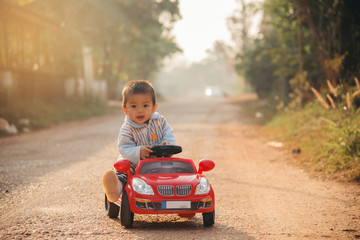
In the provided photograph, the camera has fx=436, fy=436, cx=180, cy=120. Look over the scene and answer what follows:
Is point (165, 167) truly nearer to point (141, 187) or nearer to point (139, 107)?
point (141, 187)

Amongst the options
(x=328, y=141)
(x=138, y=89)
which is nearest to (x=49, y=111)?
(x=328, y=141)

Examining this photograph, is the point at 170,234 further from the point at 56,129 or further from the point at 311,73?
the point at 311,73

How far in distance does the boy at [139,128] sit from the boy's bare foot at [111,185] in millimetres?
39

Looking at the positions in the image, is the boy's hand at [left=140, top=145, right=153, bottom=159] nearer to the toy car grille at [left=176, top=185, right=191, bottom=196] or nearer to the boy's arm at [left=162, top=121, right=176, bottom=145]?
the boy's arm at [left=162, top=121, right=176, bottom=145]

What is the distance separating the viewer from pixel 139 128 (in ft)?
16.9

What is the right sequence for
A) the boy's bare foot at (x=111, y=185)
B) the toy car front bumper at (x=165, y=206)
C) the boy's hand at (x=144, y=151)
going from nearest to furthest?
the toy car front bumper at (x=165, y=206), the boy's bare foot at (x=111, y=185), the boy's hand at (x=144, y=151)

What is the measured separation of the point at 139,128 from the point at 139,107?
29 cm

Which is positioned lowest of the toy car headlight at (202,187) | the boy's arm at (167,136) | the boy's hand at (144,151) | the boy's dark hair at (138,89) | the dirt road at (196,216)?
the dirt road at (196,216)

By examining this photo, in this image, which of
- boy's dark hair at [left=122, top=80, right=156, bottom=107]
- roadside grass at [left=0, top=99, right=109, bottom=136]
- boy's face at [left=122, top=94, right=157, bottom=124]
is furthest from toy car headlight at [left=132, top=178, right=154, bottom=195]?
roadside grass at [left=0, top=99, right=109, bottom=136]

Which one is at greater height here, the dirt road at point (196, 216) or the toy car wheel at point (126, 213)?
the toy car wheel at point (126, 213)

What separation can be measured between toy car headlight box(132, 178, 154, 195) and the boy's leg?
23 cm

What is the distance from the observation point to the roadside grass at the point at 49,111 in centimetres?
1664

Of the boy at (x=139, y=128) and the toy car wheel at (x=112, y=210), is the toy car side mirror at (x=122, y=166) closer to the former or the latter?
the boy at (x=139, y=128)

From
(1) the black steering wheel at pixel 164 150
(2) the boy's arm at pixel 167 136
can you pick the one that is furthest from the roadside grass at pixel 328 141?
(1) the black steering wheel at pixel 164 150
